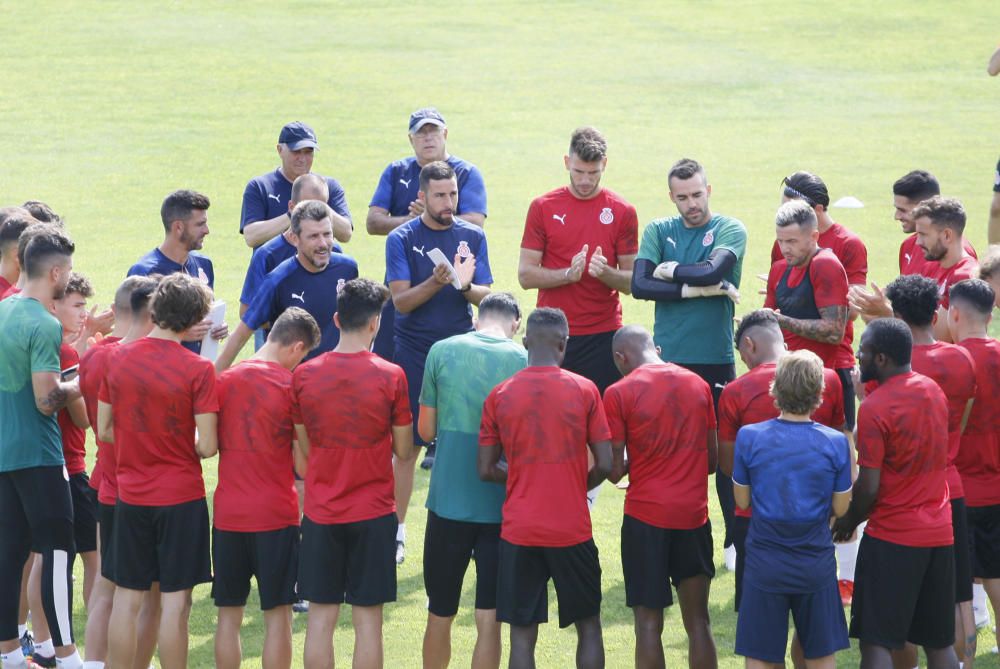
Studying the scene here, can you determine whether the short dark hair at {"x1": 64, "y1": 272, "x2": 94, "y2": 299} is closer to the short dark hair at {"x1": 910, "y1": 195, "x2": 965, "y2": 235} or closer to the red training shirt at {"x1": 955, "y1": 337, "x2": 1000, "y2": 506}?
the red training shirt at {"x1": 955, "y1": 337, "x2": 1000, "y2": 506}

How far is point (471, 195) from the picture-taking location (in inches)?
435

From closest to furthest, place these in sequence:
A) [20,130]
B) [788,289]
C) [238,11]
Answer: [788,289]
[20,130]
[238,11]

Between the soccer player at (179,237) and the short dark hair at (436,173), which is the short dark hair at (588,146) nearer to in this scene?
the short dark hair at (436,173)

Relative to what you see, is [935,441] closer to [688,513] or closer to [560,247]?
[688,513]

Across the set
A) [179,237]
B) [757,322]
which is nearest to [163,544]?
[179,237]

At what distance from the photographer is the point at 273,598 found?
7.29m

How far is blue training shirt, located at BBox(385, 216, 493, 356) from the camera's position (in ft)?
30.8

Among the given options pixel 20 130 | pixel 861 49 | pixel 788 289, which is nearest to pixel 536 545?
pixel 788 289

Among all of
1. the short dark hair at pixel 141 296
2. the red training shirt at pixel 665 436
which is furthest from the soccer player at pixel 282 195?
the red training shirt at pixel 665 436

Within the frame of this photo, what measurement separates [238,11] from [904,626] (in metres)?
31.0


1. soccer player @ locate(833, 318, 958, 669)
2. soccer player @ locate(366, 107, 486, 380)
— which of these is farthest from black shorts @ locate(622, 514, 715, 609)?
soccer player @ locate(366, 107, 486, 380)

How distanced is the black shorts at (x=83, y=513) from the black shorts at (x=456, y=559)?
2.27 m

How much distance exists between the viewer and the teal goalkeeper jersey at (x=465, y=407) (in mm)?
7426

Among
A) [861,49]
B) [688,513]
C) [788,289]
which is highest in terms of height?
[861,49]
